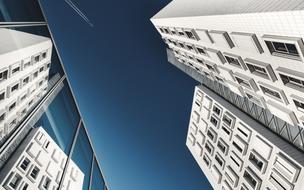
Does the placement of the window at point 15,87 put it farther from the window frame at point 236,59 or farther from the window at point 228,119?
the window at point 228,119

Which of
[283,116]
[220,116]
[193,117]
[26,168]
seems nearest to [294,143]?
[283,116]

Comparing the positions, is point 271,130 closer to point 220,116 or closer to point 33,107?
point 220,116

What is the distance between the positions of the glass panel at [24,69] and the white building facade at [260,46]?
16270 millimetres

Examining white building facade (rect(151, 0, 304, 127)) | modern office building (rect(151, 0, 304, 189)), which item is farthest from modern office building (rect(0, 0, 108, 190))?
white building facade (rect(151, 0, 304, 127))

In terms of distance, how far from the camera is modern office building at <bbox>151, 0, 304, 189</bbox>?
14.4 meters

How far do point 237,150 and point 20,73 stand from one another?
24076 mm

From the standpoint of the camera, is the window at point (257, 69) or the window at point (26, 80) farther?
the window at point (26, 80)

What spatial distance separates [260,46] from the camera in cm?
1736

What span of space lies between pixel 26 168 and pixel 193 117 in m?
24.4

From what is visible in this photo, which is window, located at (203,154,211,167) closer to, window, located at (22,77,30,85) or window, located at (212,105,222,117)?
window, located at (212,105,222,117)

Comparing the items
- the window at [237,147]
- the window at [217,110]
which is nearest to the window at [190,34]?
the window at [217,110]

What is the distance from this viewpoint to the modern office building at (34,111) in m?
22.5

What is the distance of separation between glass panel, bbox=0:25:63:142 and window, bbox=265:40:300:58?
Answer: 19.8m

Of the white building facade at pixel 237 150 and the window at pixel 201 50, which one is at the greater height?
the window at pixel 201 50
